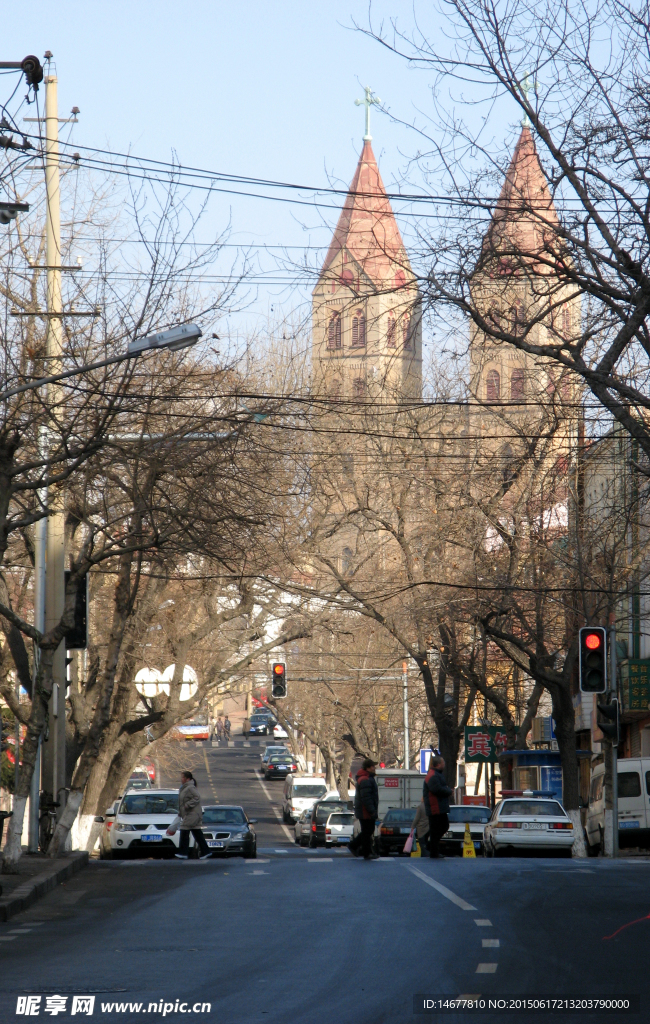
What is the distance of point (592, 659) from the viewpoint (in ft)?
74.6

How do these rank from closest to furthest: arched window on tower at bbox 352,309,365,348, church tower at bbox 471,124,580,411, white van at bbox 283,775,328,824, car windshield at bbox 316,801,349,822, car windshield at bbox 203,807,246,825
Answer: church tower at bbox 471,124,580,411 → arched window on tower at bbox 352,309,365,348 → car windshield at bbox 203,807,246,825 → car windshield at bbox 316,801,349,822 → white van at bbox 283,775,328,824

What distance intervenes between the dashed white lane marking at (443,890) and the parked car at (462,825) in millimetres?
13295

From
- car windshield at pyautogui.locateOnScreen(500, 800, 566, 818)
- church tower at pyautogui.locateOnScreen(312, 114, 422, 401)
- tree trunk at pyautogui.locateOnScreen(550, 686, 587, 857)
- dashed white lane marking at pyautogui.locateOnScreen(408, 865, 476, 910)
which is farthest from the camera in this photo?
tree trunk at pyautogui.locateOnScreen(550, 686, 587, 857)

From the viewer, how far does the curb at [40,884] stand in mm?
12859

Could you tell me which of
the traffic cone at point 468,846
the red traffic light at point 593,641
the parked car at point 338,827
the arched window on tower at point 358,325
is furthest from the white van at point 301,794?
the arched window on tower at point 358,325

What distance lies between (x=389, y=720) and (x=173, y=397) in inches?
2066

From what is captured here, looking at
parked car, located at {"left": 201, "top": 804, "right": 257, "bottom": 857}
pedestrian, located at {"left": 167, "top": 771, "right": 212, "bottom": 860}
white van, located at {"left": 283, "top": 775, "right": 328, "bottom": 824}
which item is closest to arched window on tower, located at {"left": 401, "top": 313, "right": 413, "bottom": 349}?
pedestrian, located at {"left": 167, "top": 771, "right": 212, "bottom": 860}

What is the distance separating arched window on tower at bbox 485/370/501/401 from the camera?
3012cm

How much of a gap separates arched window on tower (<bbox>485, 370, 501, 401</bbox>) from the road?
15.0 metres

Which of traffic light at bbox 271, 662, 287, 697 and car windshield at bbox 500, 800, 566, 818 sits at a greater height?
traffic light at bbox 271, 662, 287, 697

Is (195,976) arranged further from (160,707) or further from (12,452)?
(160,707)

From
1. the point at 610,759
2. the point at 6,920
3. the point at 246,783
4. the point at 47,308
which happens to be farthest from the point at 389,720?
the point at 6,920

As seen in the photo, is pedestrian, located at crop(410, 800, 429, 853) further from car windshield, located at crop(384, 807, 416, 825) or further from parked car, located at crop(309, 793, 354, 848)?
Result: parked car, located at crop(309, 793, 354, 848)

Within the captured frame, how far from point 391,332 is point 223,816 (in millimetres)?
18676
